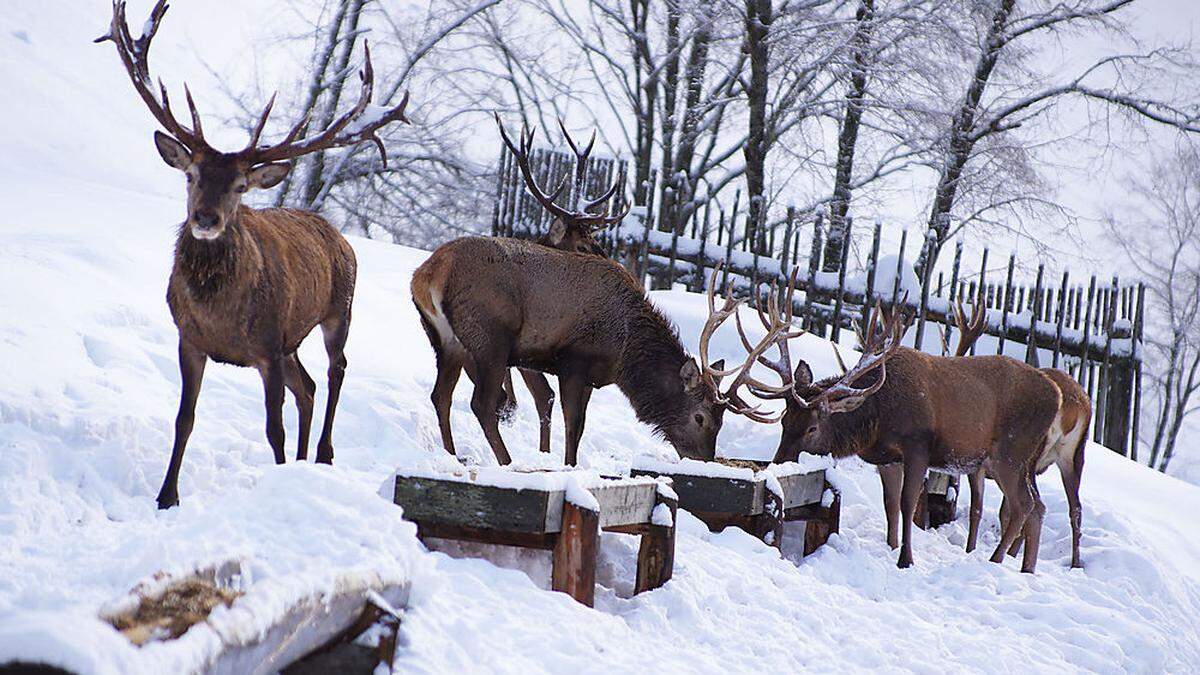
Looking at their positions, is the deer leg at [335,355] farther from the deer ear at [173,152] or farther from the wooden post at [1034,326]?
the wooden post at [1034,326]

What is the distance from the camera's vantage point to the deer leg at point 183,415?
18.9ft

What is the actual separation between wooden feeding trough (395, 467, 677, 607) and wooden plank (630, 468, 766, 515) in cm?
174

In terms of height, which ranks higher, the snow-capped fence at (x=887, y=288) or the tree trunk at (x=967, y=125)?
the tree trunk at (x=967, y=125)

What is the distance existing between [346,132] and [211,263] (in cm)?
128

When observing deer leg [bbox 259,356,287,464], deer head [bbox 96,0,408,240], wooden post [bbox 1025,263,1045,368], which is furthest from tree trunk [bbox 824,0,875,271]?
deer leg [bbox 259,356,287,464]

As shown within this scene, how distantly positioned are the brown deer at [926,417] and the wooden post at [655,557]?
3314 millimetres

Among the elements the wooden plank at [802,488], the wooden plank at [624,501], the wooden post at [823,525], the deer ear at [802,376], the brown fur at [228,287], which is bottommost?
the wooden post at [823,525]

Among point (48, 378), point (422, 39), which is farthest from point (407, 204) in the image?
point (48, 378)

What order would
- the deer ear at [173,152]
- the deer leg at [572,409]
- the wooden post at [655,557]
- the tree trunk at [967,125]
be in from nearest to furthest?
the wooden post at [655,557] < the deer ear at [173,152] < the deer leg at [572,409] < the tree trunk at [967,125]

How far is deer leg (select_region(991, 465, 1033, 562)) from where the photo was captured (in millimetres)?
8359

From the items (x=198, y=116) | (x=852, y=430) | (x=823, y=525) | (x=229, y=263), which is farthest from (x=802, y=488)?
(x=198, y=116)

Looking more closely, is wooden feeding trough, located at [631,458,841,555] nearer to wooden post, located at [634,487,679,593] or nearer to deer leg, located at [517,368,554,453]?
wooden post, located at [634,487,679,593]

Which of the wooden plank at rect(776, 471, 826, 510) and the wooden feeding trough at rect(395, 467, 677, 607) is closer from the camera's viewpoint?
the wooden feeding trough at rect(395, 467, 677, 607)

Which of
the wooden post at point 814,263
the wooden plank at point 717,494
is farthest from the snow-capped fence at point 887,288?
the wooden plank at point 717,494
